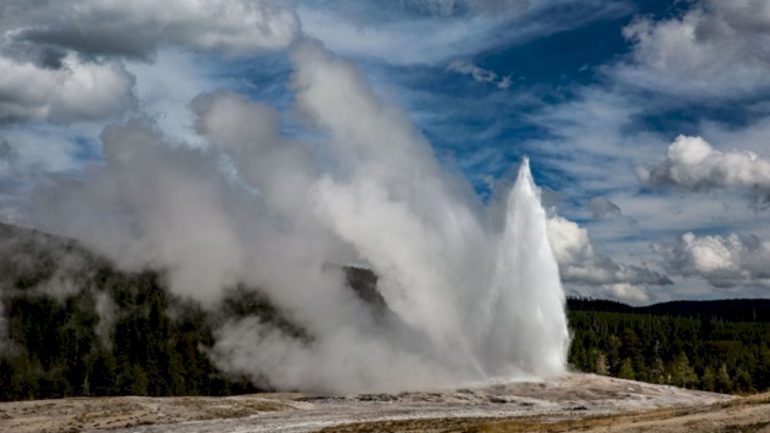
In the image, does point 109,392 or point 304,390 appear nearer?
point 304,390

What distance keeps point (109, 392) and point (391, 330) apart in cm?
6010

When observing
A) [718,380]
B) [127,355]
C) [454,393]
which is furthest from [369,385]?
[127,355]

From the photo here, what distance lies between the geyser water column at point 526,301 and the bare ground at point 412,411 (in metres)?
6.67

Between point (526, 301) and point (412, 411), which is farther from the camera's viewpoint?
point (526, 301)

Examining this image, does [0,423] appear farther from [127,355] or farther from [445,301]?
[127,355]

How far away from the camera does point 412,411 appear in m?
83.1

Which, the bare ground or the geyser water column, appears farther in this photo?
the geyser water column

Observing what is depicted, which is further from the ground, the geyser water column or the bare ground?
the geyser water column

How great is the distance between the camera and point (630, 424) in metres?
50.3

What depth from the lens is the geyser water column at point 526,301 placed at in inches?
4235

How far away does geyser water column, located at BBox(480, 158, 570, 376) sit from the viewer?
10756 centimetres

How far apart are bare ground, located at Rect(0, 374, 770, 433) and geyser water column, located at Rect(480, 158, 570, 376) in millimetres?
6667

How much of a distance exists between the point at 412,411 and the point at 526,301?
1210 inches

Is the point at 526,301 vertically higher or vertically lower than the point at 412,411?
higher
